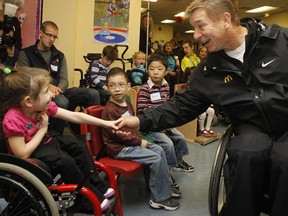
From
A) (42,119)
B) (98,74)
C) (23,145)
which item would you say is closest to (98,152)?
(42,119)

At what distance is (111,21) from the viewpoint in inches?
175

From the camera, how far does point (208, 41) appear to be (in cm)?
154

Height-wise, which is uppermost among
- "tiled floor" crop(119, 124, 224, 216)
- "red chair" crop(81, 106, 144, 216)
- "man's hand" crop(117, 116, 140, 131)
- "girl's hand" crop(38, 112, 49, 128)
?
"girl's hand" crop(38, 112, 49, 128)

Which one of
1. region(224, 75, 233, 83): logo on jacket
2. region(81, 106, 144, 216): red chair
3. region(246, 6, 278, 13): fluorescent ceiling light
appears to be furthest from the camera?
→ region(246, 6, 278, 13): fluorescent ceiling light

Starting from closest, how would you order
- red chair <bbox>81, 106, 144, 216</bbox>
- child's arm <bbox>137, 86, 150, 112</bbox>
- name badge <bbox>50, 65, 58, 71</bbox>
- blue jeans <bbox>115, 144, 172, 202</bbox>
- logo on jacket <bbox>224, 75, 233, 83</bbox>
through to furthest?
logo on jacket <bbox>224, 75, 233, 83</bbox>
red chair <bbox>81, 106, 144, 216</bbox>
blue jeans <bbox>115, 144, 172, 202</bbox>
child's arm <bbox>137, 86, 150, 112</bbox>
name badge <bbox>50, 65, 58, 71</bbox>

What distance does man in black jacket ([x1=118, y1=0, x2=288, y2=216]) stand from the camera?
1.21m

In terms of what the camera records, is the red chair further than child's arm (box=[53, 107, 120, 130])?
Yes

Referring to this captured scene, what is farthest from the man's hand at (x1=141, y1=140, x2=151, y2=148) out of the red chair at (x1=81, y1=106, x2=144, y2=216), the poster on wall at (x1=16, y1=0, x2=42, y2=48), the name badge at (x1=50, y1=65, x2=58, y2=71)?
the poster on wall at (x1=16, y1=0, x2=42, y2=48)

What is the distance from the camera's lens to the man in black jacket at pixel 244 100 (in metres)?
1.21

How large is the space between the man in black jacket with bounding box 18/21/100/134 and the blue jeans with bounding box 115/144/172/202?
95 cm

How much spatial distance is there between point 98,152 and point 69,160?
625 millimetres

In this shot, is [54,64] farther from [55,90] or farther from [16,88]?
[16,88]

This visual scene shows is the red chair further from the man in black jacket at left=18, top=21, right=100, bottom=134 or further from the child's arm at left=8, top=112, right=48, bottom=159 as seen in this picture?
the man in black jacket at left=18, top=21, right=100, bottom=134

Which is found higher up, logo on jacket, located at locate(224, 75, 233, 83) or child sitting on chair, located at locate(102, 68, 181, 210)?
logo on jacket, located at locate(224, 75, 233, 83)
